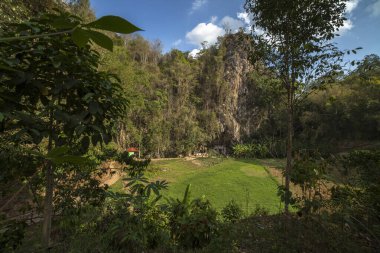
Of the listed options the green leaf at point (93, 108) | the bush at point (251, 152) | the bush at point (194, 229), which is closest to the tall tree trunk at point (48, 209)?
the green leaf at point (93, 108)

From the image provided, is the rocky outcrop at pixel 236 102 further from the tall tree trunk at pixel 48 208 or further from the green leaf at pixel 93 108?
the green leaf at pixel 93 108

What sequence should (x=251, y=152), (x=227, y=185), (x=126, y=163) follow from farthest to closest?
(x=251, y=152)
(x=227, y=185)
(x=126, y=163)

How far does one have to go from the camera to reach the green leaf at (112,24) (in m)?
0.23

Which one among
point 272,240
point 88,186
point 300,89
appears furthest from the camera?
point 300,89

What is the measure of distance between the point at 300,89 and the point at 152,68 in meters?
22.3

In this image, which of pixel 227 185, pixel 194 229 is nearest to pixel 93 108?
pixel 194 229

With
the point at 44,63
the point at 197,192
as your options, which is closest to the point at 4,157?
the point at 44,63

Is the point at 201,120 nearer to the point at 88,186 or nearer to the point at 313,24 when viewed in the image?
the point at 313,24

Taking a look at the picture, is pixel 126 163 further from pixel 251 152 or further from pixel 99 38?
pixel 251 152

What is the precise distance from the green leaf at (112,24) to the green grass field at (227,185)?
6.64 metres

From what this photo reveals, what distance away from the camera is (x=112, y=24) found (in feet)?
0.78

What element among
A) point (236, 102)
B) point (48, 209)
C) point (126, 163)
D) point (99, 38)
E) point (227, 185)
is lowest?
point (227, 185)

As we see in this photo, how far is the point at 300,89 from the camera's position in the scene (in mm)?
3732

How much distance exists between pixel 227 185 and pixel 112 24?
34.4 feet
